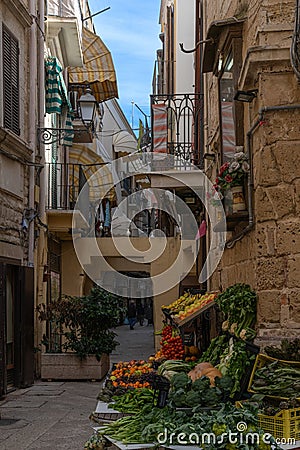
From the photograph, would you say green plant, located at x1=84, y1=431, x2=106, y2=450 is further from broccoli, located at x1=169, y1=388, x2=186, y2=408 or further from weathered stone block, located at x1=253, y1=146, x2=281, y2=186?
weathered stone block, located at x1=253, y1=146, x2=281, y2=186

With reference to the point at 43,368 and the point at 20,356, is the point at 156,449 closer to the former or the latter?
the point at 20,356

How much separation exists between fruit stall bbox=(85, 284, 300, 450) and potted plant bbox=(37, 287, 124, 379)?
23.3 ft

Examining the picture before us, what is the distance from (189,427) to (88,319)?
10000mm

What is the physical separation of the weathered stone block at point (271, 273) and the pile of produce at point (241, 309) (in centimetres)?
20

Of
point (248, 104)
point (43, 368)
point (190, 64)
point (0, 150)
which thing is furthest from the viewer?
point (190, 64)

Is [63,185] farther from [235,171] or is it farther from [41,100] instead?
[235,171]

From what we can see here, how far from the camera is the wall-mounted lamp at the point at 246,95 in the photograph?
7207 mm

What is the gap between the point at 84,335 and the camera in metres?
15.3

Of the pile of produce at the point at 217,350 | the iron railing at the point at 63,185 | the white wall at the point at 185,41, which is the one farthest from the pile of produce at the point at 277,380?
the white wall at the point at 185,41

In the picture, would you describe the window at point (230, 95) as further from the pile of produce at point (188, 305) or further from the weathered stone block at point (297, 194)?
the pile of produce at point (188, 305)

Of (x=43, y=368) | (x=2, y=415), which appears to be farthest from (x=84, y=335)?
(x=2, y=415)

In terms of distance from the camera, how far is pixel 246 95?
23.8 feet

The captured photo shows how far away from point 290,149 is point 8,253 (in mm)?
7494

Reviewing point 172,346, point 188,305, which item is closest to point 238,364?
point 172,346
